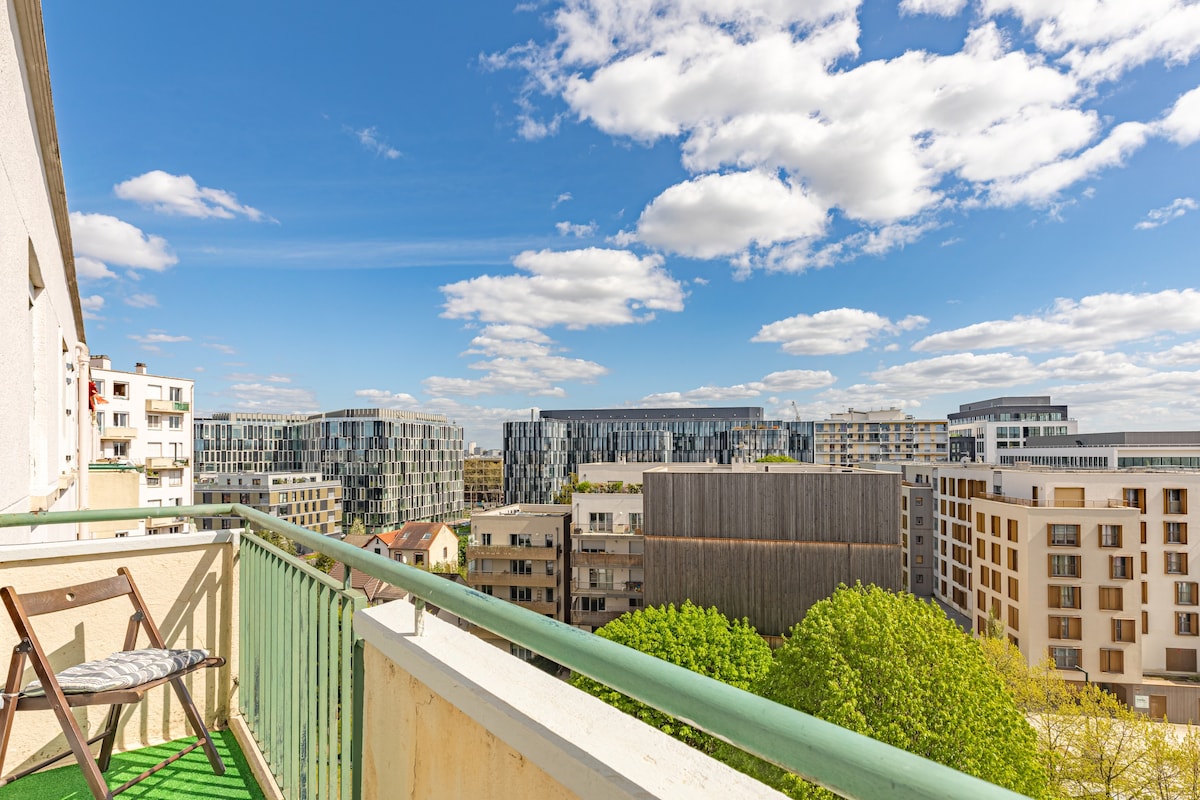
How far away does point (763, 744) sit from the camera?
723mm

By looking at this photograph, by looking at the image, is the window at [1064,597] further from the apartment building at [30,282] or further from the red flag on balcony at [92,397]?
the red flag on balcony at [92,397]

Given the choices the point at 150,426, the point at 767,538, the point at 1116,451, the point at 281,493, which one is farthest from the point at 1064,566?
the point at 281,493

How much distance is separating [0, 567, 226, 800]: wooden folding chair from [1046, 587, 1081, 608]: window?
28104 mm

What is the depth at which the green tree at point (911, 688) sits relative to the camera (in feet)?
37.4

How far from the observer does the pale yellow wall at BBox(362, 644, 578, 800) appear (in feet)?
3.80

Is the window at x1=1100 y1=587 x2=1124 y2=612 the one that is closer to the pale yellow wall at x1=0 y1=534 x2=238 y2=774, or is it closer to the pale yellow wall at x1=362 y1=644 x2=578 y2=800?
the pale yellow wall at x1=0 y1=534 x2=238 y2=774

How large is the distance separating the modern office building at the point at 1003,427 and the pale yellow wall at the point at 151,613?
215 feet

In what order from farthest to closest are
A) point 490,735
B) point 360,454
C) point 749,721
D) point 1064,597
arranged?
point 360,454
point 1064,597
point 490,735
point 749,721

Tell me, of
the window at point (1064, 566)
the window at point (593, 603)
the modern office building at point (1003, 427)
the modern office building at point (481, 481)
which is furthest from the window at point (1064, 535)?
the modern office building at point (481, 481)

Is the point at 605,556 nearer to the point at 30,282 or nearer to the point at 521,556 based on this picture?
the point at 521,556

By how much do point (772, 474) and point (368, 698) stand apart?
20.8m

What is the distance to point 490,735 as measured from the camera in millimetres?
1215

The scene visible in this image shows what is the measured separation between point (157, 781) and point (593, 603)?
25.0 m

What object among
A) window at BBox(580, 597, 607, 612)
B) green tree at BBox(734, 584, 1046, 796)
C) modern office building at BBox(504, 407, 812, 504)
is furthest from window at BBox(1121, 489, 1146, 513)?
modern office building at BBox(504, 407, 812, 504)
